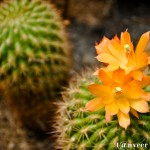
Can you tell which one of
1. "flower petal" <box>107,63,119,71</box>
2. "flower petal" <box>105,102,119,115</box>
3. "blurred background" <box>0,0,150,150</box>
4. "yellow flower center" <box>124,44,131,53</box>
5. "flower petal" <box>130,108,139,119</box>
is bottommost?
"flower petal" <box>130,108,139,119</box>

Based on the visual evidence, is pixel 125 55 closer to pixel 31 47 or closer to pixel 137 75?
pixel 137 75

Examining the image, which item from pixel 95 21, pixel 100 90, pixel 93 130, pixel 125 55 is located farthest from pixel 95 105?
pixel 95 21

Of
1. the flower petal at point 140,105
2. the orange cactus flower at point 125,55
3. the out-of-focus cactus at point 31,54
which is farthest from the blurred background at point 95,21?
the flower petal at point 140,105

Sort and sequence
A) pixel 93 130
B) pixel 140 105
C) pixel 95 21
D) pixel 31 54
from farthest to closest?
pixel 95 21 < pixel 31 54 < pixel 93 130 < pixel 140 105

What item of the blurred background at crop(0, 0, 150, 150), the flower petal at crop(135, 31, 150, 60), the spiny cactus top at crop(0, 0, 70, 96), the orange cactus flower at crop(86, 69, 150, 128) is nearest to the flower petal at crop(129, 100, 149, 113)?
the orange cactus flower at crop(86, 69, 150, 128)

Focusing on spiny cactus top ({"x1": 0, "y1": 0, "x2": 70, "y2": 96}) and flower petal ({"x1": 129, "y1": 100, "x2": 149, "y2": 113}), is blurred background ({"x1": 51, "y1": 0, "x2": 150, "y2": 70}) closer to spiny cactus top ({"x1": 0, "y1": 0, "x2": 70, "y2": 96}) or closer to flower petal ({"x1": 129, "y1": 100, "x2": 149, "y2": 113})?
spiny cactus top ({"x1": 0, "y1": 0, "x2": 70, "y2": 96})

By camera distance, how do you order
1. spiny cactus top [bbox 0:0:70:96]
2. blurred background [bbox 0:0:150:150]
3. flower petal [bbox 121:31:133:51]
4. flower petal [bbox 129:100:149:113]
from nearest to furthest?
1. flower petal [bbox 129:100:149:113]
2. flower petal [bbox 121:31:133:51]
3. spiny cactus top [bbox 0:0:70:96]
4. blurred background [bbox 0:0:150:150]
